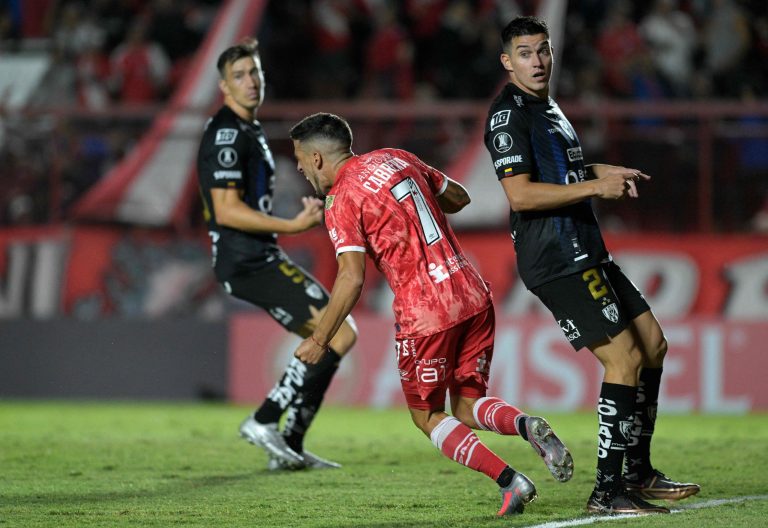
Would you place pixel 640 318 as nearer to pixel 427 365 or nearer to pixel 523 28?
pixel 427 365

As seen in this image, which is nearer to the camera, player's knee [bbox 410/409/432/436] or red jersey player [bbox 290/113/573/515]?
red jersey player [bbox 290/113/573/515]

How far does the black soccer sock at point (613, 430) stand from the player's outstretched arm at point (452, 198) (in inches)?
47.6

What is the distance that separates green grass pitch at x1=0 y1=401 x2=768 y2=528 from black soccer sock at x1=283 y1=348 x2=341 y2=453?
0.31 meters

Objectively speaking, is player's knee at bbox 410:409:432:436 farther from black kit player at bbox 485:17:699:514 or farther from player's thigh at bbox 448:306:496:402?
black kit player at bbox 485:17:699:514

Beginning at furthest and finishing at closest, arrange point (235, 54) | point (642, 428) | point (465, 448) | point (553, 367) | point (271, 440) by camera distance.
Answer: point (553, 367)
point (235, 54)
point (271, 440)
point (642, 428)
point (465, 448)

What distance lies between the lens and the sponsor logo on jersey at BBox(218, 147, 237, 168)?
7809 millimetres

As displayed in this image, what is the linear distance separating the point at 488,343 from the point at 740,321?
6573mm

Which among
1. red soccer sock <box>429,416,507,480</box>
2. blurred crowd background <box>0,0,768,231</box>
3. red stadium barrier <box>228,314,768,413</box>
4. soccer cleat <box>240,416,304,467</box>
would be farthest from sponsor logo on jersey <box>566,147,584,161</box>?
blurred crowd background <box>0,0,768,231</box>

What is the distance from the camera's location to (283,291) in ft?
25.6

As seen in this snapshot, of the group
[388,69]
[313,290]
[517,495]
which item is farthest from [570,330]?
[388,69]

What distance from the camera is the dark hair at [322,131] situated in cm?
609

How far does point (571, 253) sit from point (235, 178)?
270cm

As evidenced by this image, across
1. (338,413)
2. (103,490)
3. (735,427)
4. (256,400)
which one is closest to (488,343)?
(103,490)

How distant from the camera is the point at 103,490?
6.80 metres
